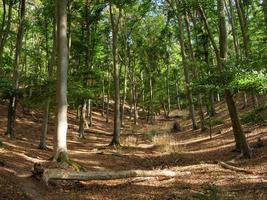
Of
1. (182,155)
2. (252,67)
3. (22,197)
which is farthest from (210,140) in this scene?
(22,197)

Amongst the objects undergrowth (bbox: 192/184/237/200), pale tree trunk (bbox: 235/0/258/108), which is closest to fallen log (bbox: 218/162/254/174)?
undergrowth (bbox: 192/184/237/200)

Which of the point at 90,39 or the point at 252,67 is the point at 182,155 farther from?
the point at 90,39

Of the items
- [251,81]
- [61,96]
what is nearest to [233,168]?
[251,81]

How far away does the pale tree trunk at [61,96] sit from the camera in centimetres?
1275

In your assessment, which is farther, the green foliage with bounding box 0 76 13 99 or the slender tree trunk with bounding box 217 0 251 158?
the green foliage with bounding box 0 76 13 99

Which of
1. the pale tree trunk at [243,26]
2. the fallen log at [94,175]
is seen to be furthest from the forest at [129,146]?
the pale tree trunk at [243,26]

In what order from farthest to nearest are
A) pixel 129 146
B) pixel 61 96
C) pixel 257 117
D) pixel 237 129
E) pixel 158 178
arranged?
pixel 257 117 < pixel 129 146 < pixel 237 129 < pixel 61 96 < pixel 158 178

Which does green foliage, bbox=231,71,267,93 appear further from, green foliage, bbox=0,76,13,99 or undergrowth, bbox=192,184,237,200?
green foliage, bbox=0,76,13,99

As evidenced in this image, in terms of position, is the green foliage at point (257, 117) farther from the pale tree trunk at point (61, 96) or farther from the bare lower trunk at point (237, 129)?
the pale tree trunk at point (61, 96)

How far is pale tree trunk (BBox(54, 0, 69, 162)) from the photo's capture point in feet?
41.8

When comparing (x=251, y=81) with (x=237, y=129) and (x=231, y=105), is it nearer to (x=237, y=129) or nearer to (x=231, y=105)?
(x=231, y=105)

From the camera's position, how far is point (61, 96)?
12.9 metres

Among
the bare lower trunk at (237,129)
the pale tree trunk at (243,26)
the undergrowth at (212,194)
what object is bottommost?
the undergrowth at (212,194)

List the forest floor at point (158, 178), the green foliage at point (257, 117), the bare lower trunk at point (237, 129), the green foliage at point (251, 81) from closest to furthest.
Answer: the forest floor at point (158, 178) → the green foliage at point (251, 81) → the bare lower trunk at point (237, 129) → the green foliage at point (257, 117)
